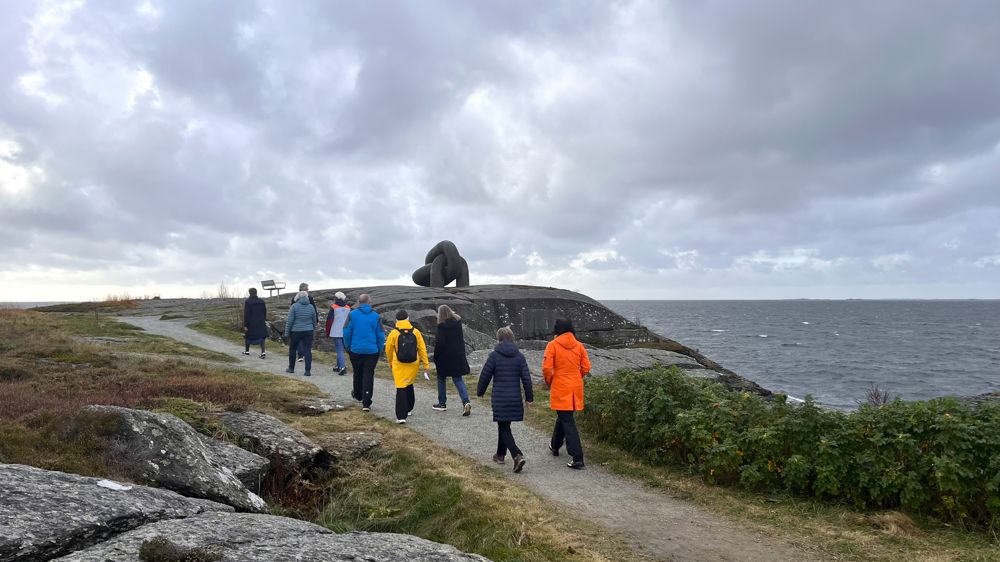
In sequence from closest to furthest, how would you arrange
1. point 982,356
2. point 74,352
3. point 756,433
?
point 756,433 → point 74,352 → point 982,356

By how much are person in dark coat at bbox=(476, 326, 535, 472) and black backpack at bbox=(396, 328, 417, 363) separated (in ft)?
7.16

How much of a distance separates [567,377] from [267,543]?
534cm

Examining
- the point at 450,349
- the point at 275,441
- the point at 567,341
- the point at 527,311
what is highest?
the point at 527,311

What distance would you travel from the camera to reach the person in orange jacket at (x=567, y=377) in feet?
29.3

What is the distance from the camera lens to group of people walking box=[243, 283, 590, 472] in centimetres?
895

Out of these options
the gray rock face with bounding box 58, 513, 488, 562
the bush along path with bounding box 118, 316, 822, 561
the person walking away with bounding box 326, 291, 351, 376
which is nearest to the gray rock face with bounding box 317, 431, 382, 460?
the bush along path with bounding box 118, 316, 822, 561

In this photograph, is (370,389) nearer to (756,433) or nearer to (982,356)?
(756,433)

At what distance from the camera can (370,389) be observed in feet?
39.5

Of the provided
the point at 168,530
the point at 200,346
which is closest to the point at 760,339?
the point at 200,346

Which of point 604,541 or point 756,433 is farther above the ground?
point 756,433

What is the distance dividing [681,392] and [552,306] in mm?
21077

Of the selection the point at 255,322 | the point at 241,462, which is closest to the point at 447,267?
the point at 255,322

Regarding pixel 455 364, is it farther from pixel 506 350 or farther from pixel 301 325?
pixel 301 325

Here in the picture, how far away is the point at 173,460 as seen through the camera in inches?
239
